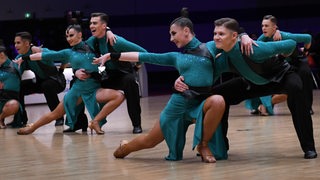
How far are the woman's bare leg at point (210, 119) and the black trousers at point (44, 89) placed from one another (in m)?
4.32

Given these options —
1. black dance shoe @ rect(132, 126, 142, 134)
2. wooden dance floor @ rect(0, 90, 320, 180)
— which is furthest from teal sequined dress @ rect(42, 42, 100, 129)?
black dance shoe @ rect(132, 126, 142, 134)

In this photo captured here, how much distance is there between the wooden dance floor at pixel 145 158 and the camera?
5461 mm

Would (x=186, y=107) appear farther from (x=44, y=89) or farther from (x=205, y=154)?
(x=44, y=89)

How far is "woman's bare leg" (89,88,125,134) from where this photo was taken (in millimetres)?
8461

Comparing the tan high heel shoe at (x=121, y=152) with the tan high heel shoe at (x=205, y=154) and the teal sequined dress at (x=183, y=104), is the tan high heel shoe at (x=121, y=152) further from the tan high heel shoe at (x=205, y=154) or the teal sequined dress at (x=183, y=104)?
the tan high heel shoe at (x=205, y=154)

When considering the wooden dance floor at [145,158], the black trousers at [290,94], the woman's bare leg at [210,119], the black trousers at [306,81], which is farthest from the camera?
the black trousers at [306,81]

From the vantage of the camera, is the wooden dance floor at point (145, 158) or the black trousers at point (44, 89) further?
the black trousers at point (44, 89)

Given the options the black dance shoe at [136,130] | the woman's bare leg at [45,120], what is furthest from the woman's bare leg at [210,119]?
the woman's bare leg at [45,120]

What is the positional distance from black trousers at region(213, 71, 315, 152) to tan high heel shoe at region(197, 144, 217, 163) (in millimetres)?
444

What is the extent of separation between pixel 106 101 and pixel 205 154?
2.78 metres

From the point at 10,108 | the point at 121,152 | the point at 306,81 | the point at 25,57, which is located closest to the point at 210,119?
the point at 121,152

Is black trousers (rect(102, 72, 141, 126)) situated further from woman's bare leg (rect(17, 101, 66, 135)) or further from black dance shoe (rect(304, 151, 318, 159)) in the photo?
black dance shoe (rect(304, 151, 318, 159))

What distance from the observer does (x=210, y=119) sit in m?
5.87

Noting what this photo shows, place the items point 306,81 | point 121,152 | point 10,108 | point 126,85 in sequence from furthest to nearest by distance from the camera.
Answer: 1. point 10,108
2. point 126,85
3. point 306,81
4. point 121,152
